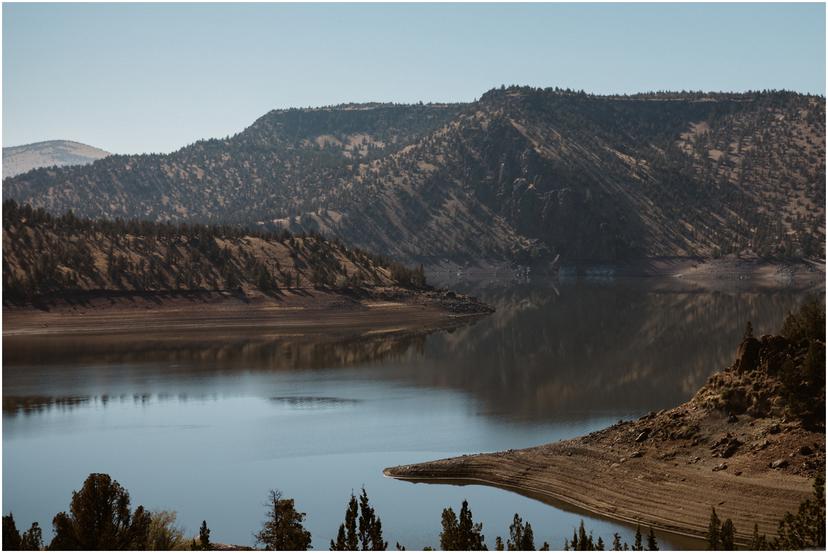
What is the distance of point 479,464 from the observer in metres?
49.6

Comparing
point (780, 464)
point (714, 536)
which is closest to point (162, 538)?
point (714, 536)

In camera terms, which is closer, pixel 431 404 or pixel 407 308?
pixel 431 404

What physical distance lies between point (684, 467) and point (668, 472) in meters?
0.77

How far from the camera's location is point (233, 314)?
13162cm

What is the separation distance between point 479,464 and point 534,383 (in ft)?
103

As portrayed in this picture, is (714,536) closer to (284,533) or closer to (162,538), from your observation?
(284,533)

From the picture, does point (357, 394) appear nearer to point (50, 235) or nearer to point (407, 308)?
point (407, 308)

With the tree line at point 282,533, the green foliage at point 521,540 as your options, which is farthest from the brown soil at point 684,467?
the green foliage at point 521,540

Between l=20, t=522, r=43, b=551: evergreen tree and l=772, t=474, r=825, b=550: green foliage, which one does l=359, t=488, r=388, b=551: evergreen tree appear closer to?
l=20, t=522, r=43, b=551: evergreen tree

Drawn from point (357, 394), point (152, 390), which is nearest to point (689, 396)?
point (357, 394)

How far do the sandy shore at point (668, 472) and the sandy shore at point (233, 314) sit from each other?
74158 mm

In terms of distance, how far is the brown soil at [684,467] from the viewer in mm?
40438

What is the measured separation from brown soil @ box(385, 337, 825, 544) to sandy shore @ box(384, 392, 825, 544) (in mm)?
43

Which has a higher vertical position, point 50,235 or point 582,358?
point 50,235
